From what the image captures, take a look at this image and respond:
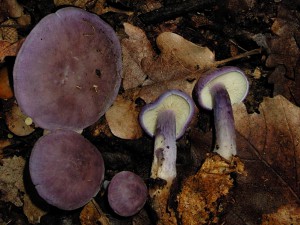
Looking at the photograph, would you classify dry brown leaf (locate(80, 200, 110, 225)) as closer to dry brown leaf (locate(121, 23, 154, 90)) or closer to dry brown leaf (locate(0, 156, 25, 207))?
dry brown leaf (locate(0, 156, 25, 207))

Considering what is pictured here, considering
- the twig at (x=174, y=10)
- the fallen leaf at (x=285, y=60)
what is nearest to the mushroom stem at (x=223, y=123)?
the fallen leaf at (x=285, y=60)

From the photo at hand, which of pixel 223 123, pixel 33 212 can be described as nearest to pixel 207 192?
pixel 223 123

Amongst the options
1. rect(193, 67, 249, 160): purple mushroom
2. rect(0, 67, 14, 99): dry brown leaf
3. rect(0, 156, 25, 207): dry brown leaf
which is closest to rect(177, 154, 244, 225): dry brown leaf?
rect(193, 67, 249, 160): purple mushroom

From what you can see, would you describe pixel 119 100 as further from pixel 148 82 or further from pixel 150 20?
pixel 150 20

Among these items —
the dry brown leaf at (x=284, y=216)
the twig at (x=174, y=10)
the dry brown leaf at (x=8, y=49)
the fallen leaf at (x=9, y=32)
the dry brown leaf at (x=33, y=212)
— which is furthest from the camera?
the twig at (x=174, y=10)

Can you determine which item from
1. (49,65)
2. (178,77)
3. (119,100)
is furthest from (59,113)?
(178,77)

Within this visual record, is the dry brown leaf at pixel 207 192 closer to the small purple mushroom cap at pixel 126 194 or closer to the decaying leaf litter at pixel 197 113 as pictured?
the decaying leaf litter at pixel 197 113
